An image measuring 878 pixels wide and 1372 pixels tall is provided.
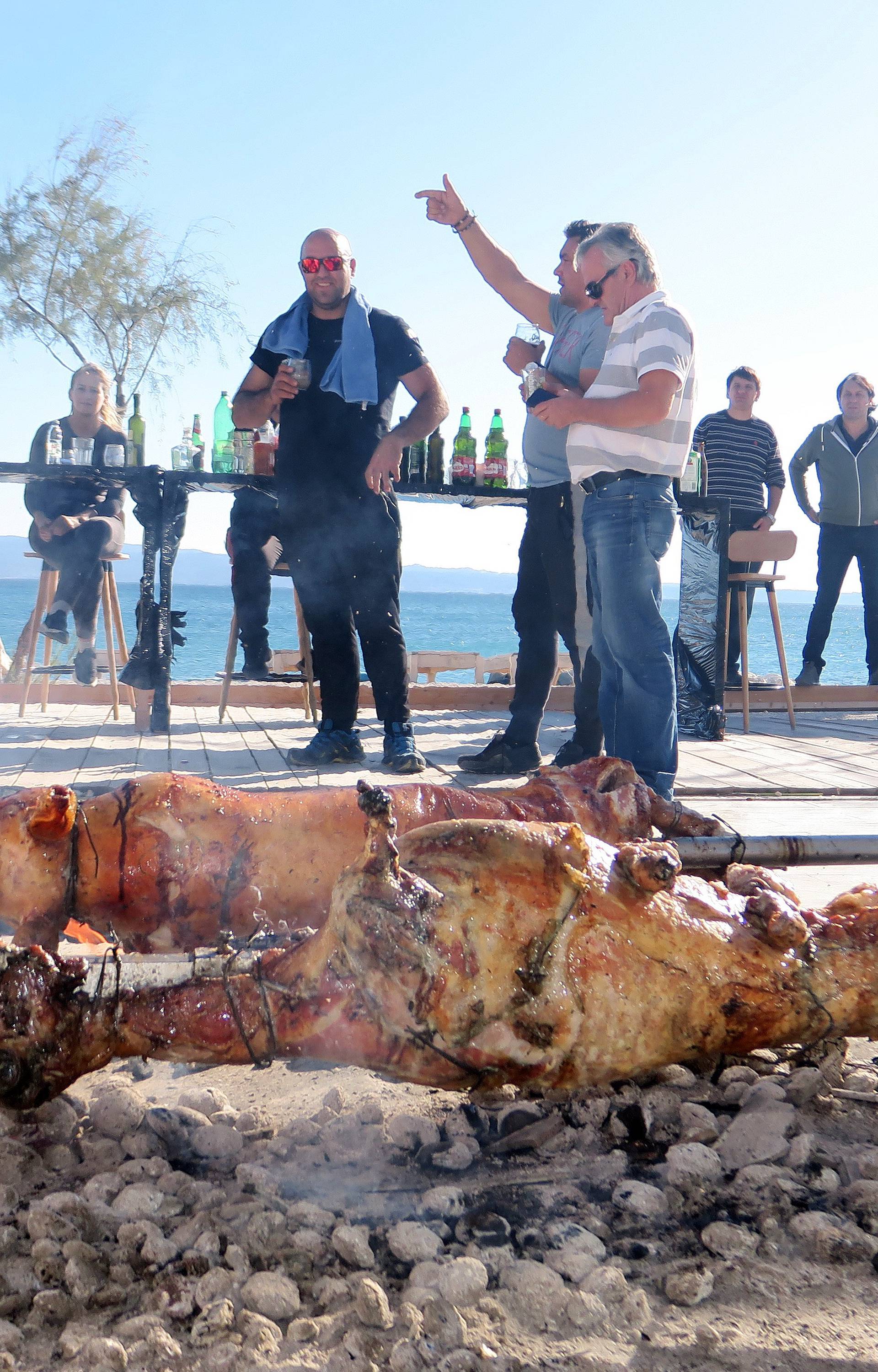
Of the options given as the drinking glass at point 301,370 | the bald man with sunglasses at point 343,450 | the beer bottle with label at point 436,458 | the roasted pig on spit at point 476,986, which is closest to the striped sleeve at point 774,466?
the beer bottle with label at point 436,458

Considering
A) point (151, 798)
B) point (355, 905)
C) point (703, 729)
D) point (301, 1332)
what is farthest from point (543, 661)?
point (301, 1332)

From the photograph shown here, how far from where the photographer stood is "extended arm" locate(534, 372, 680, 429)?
10.8 feet

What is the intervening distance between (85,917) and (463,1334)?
3.28 ft

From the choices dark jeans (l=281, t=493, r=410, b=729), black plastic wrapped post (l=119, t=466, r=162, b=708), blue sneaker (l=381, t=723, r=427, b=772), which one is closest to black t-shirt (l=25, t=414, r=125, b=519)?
black plastic wrapped post (l=119, t=466, r=162, b=708)

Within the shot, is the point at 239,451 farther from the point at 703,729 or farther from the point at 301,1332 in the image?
the point at 301,1332

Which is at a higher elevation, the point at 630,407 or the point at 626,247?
the point at 626,247

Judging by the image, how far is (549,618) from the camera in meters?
4.91

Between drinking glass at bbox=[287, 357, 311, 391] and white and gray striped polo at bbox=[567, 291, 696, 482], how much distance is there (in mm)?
Answer: 1620

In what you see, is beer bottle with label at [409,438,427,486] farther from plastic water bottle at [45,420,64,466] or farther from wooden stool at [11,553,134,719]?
plastic water bottle at [45,420,64,466]

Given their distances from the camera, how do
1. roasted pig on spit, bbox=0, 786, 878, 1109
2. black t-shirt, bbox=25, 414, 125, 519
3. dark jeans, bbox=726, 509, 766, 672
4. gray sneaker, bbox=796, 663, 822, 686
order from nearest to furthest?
roasted pig on spit, bbox=0, 786, 878, 1109 < black t-shirt, bbox=25, 414, 125, 519 < dark jeans, bbox=726, 509, 766, 672 < gray sneaker, bbox=796, 663, 822, 686

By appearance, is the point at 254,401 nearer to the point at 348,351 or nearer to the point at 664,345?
the point at 348,351

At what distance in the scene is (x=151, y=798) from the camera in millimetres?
1834

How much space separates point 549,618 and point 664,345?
1806mm

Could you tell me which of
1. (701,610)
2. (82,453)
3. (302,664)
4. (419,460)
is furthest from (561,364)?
(82,453)
